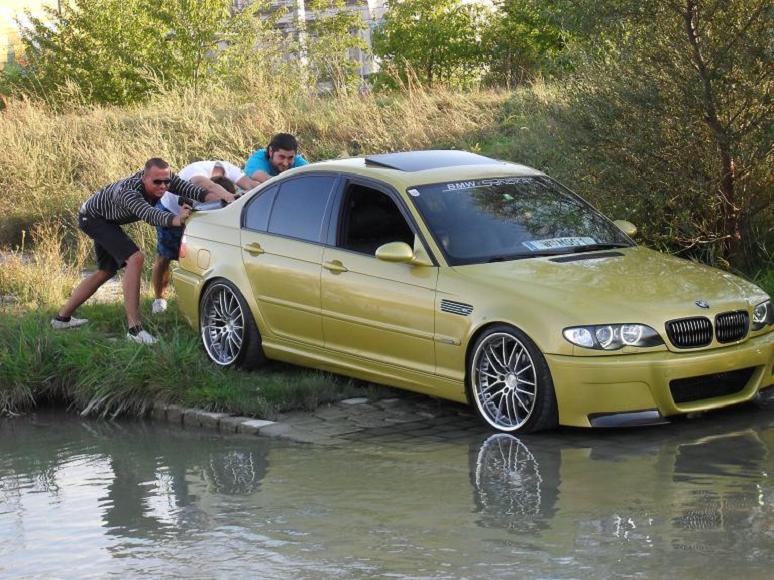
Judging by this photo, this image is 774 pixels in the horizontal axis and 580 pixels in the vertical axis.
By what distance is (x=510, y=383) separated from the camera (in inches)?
318

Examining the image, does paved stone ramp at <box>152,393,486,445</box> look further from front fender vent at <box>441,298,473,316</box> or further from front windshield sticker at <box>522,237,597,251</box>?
front windshield sticker at <box>522,237,597,251</box>

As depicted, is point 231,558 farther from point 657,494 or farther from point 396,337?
point 396,337

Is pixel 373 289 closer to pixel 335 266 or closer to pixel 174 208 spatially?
pixel 335 266

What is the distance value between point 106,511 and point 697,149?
6815mm

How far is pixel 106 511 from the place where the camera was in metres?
7.05

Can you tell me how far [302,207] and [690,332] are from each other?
3033 millimetres

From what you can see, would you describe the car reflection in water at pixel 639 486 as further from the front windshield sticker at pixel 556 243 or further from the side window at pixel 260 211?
the side window at pixel 260 211

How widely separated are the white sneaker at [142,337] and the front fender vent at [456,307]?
2.90 metres

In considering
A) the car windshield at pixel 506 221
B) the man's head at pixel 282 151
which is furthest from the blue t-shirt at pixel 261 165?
the car windshield at pixel 506 221

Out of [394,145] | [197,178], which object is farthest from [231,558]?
[394,145]

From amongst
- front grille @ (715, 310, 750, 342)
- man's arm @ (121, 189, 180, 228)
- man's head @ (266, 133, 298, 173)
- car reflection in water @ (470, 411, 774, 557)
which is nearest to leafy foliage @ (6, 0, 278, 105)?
man's head @ (266, 133, 298, 173)

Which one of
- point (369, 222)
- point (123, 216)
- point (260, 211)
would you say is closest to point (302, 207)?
point (260, 211)

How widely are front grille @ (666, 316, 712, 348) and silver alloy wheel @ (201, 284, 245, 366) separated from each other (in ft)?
11.1

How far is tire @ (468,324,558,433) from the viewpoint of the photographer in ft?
26.0
